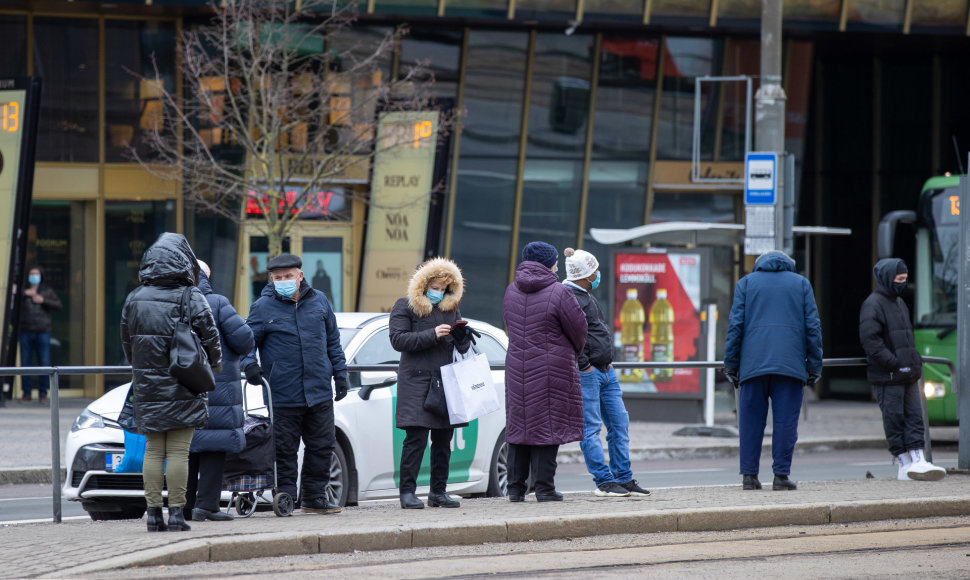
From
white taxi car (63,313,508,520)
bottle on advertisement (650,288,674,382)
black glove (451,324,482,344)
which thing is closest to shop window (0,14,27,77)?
bottle on advertisement (650,288,674,382)

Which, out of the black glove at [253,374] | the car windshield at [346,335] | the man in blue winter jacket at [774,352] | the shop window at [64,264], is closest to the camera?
the black glove at [253,374]

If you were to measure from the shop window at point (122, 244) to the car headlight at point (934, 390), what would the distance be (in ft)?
38.0

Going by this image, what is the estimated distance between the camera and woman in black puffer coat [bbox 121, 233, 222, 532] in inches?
319

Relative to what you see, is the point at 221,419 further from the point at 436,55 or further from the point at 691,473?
the point at 436,55

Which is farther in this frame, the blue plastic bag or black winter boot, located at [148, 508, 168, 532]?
the blue plastic bag

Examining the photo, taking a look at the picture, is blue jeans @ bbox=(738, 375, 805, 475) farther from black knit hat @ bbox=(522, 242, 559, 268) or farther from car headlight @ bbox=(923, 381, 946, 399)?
car headlight @ bbox=(923, 381, 946, 399)

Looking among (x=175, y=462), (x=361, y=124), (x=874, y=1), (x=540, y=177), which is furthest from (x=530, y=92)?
(x=175, y=462)

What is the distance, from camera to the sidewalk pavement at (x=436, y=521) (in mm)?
7543

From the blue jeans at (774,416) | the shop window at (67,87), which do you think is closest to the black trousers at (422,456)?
the blue jeans at (774,416)

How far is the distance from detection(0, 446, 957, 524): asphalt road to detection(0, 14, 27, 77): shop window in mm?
10038

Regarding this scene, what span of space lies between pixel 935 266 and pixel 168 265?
1149cm

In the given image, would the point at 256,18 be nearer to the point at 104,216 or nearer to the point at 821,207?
the point at 104,216

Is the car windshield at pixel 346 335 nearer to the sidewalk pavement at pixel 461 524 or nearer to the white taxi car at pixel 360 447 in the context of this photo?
the white taxi car at pixel 360 447

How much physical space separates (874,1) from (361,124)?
27.3 ft
